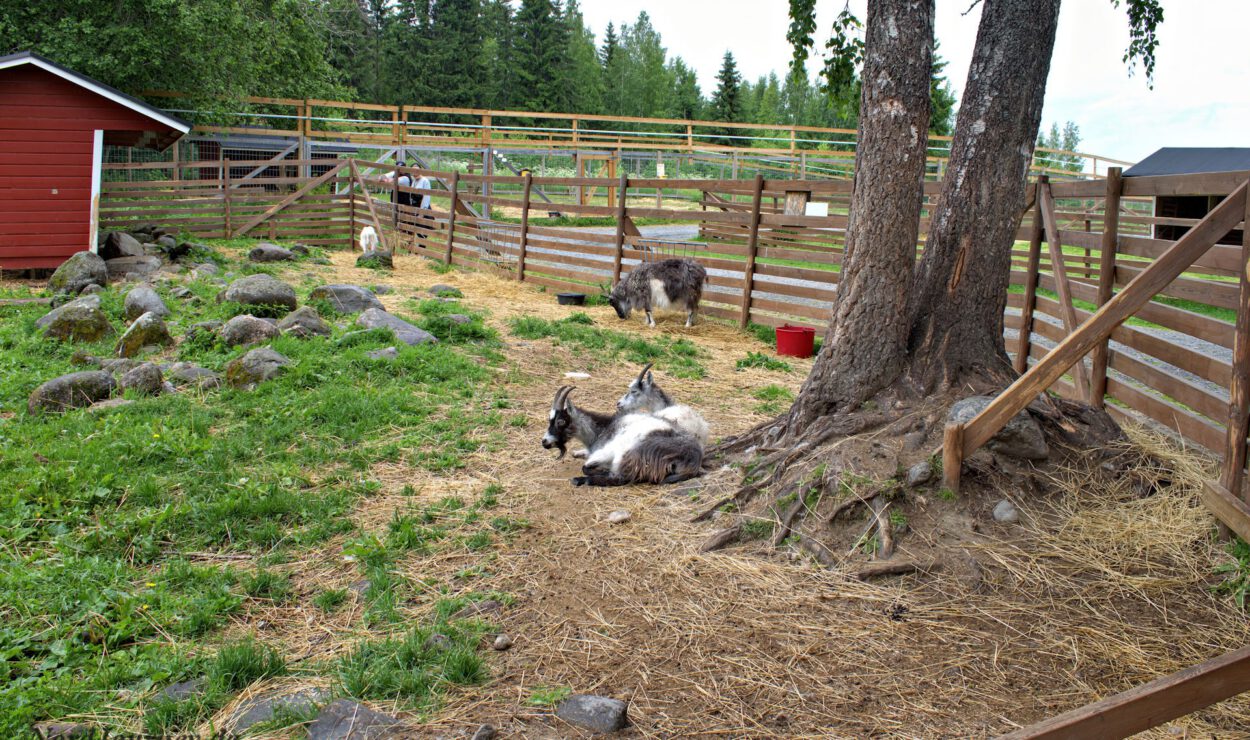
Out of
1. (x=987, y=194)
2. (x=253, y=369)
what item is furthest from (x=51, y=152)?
(x=987, y=194)

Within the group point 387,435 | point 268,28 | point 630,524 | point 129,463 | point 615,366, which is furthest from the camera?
point 268,28

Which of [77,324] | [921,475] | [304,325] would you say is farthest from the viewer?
[304,325]

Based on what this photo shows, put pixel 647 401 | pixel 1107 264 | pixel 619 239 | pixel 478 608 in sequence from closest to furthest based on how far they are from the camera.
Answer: pixel 478 608, pixel 1107 264, pixel 647 401, pixel 619 239

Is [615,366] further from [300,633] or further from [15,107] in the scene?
[15,107]

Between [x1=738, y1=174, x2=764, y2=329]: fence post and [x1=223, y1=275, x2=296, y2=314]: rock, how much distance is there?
5743 millimetres

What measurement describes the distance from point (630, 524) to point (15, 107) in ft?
46.8

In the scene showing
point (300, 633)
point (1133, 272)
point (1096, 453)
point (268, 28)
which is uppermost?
point (268, 28)

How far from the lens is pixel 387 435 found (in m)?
6.55

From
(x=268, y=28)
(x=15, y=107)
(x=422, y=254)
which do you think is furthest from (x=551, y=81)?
(x=15, y=107)

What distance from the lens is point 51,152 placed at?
14320 mm

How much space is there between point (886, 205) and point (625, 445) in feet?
7.37

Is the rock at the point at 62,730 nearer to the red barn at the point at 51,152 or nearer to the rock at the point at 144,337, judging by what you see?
the rock at the point at 144,337

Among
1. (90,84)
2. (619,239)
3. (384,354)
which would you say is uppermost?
(90,84)

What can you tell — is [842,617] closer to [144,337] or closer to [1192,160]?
[144,337]
